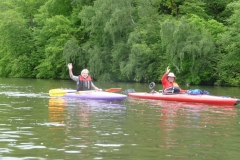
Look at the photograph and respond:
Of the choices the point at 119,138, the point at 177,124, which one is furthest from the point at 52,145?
the point at 177,124

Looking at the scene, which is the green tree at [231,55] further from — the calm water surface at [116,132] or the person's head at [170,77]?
the calm water surface at [116,132]

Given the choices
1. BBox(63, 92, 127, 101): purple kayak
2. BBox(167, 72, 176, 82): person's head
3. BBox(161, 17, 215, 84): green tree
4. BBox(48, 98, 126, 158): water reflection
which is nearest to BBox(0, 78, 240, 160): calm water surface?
BBox(48, 98, 126, 158): water reflection

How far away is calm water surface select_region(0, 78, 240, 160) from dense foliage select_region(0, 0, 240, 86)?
2150cm

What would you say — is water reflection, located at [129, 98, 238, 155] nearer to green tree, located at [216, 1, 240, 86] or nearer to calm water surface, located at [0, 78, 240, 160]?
calm water surface, located at [0, 78, 240, 160]

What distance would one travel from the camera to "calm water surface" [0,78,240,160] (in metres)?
10.0

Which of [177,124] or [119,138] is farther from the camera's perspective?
[177,124]

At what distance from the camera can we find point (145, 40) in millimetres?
44719

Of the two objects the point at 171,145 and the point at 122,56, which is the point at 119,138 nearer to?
the point at 171,145

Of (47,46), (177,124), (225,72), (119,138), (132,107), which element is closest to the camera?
(119,138)

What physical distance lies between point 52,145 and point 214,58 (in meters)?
33.2

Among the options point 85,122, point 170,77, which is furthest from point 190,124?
point 170,77

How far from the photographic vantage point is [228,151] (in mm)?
10414

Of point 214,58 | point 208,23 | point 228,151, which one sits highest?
point 208,23

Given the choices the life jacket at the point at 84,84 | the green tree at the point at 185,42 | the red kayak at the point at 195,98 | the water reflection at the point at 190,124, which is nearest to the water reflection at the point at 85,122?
the water reflection at the point at 190,124
